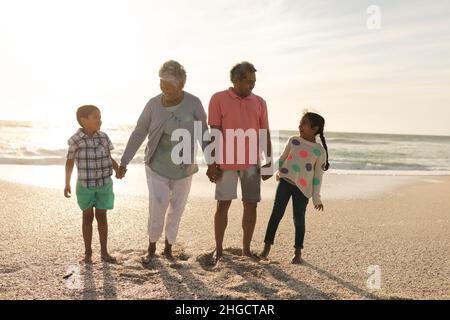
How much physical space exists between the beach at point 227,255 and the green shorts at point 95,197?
537mm

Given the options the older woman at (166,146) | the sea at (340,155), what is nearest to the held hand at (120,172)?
the older woman at (166,146)

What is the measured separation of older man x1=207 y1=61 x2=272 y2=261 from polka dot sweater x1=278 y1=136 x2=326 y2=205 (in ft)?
1.13

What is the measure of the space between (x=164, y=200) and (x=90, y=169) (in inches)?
30.0

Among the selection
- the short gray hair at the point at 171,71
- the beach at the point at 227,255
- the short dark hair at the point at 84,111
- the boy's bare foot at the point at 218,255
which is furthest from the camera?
the boy's bare foot at the point at 218,255

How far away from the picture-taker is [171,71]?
425 centimetres

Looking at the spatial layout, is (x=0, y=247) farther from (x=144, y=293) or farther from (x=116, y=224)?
(x=144, y=293)

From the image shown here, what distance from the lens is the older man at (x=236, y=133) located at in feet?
14.6

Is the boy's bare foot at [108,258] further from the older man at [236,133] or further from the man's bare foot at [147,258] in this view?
the older man at [236,133]

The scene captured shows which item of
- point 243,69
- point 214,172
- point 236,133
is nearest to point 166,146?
point 214,172

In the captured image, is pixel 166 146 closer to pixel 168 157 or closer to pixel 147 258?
pixel 168 157

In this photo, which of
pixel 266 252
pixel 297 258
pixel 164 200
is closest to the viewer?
pixel 164 200
